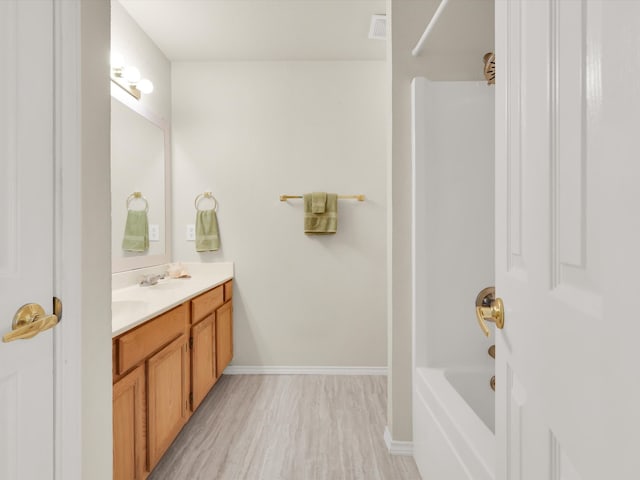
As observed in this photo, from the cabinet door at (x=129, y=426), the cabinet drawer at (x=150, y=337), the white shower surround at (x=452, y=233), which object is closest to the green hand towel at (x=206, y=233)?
the cabinet drawer at (x=150, y=337)

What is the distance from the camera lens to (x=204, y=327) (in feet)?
7.47

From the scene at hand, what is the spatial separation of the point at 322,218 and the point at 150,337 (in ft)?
5.27

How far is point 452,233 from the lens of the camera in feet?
5.74

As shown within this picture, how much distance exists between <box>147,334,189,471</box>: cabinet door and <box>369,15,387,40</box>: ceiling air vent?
2.29m

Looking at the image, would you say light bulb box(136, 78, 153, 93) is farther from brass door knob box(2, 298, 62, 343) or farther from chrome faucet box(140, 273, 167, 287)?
brass door knob box(2, 298, 62, 343)

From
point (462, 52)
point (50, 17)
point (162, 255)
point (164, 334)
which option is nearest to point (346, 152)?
point (462, 52)

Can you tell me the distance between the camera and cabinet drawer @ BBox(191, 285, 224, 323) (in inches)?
82.6

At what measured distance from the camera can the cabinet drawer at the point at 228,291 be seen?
272cm
